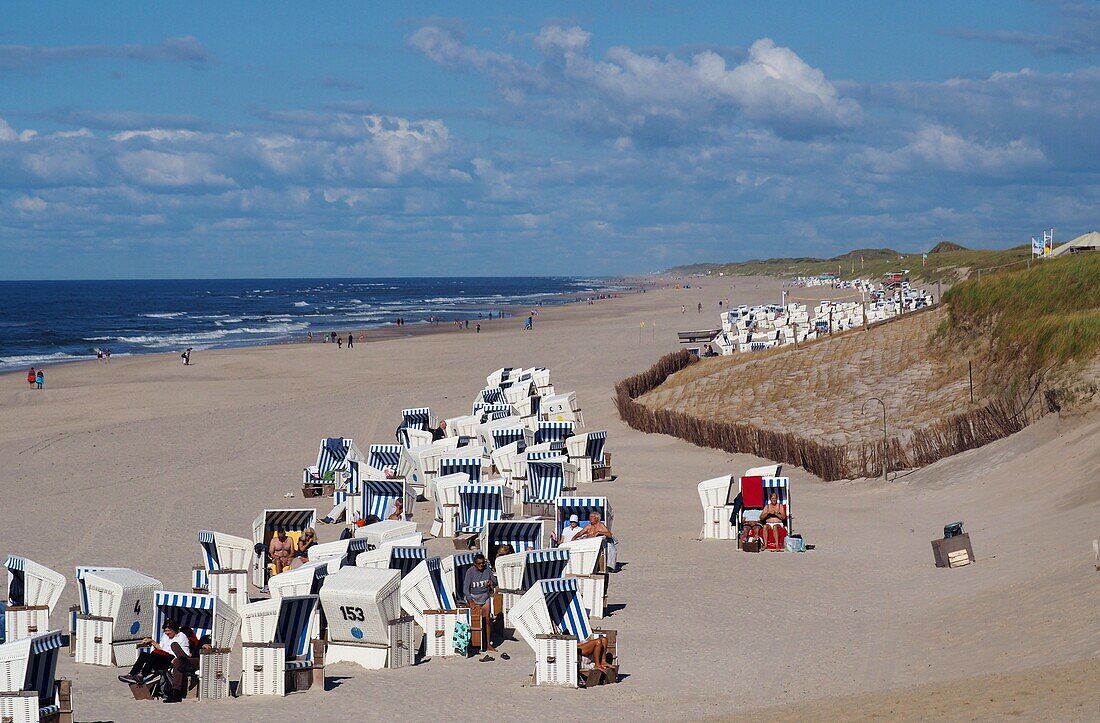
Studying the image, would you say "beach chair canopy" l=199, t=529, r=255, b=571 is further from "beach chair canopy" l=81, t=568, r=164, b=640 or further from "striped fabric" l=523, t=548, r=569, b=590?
"striped fabric" l=523, t=548, r=569, b=590

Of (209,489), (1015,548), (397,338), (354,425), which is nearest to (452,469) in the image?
(209,489)

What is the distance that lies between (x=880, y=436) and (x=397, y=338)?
42869mm

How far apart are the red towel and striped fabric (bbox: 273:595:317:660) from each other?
7312 mm

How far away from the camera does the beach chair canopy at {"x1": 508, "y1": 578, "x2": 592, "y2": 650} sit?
398 inches

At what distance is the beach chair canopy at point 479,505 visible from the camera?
16.2 metres

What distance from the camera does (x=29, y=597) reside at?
11.3m

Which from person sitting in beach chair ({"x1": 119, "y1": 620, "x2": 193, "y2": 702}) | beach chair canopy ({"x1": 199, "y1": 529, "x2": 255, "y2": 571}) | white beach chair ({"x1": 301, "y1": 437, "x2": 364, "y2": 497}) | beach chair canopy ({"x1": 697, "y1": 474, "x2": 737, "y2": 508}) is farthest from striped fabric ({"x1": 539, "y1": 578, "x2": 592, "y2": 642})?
white beach chair ({"x1": 301, "y1": 437, "x2": 364, "y2": 497})

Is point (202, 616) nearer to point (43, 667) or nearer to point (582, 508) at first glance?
point (43, 667)

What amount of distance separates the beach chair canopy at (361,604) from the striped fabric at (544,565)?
1.77 m

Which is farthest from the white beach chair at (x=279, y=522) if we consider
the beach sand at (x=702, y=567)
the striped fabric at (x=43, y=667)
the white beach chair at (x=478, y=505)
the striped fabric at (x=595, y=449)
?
the striped fabric at (x=595, y=449)

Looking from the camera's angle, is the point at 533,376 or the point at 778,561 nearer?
the point at 778,561

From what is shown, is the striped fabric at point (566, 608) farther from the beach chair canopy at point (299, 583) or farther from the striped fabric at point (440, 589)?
the beach chair canopy at point (299, 583)

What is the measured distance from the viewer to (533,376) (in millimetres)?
31141

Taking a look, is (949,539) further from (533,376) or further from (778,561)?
(533,376)
